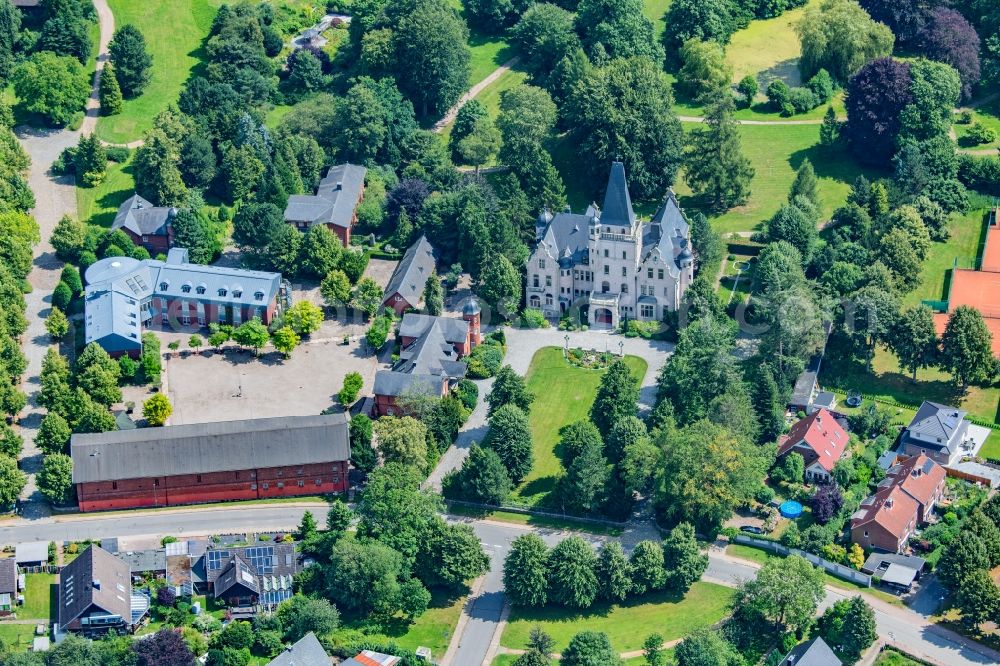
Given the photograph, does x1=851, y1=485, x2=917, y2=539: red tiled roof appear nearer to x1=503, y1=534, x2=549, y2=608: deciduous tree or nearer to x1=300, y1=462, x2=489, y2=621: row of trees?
x1=503, y1=534, x2=549, y2=608: deciduous tree

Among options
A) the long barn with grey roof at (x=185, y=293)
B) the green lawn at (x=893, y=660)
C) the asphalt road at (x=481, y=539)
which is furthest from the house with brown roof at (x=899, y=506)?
A: the long barn with grey roof at (x=185, y=293)

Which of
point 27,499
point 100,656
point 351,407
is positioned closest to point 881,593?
point 351,407

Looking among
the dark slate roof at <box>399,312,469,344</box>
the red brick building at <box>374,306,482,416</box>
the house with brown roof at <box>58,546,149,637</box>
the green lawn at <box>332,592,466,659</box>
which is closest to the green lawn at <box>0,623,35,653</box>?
the house with brown roof at <box>58,546,149,637</box>

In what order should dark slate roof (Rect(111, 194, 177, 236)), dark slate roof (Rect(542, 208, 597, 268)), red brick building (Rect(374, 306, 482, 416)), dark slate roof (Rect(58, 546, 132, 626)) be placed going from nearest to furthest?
dark slate roof (Rect(58, 546, 132, 626))
red brick building (Rect(374, 306, 482, 416))
dark slate roof (Rect(542, 208, 597, 268))
dark slate roof (Rect(111, 194, 177, 236))

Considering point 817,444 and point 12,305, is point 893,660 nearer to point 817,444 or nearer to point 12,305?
point 817,444

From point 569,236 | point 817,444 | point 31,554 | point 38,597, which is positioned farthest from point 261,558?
point 569,236
